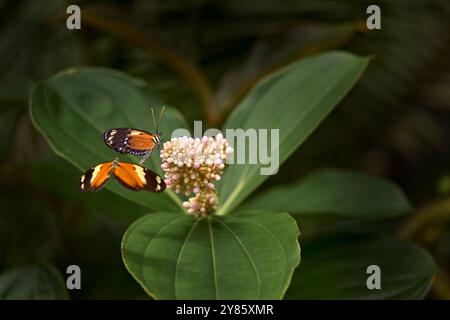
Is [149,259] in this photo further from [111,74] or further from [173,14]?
[173,14]

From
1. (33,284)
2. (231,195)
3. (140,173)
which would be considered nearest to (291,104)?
(231,195)

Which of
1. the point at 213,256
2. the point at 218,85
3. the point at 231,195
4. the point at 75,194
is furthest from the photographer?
the point at 218,85

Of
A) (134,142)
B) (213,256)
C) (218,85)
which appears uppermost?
(218,85)

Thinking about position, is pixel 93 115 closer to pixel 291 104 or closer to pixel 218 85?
pixel 291 104

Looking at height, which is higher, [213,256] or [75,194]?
[75,194]

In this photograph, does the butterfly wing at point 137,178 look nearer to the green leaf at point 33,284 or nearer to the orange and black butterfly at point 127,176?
the orange and black butterfly at point 127,176

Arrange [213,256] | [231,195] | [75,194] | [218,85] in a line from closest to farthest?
[213,256] < [231,195] < [75,194] < [218,85]

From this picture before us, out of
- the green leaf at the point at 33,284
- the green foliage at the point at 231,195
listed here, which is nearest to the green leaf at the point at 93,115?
the green foliage at the point at 231,195
